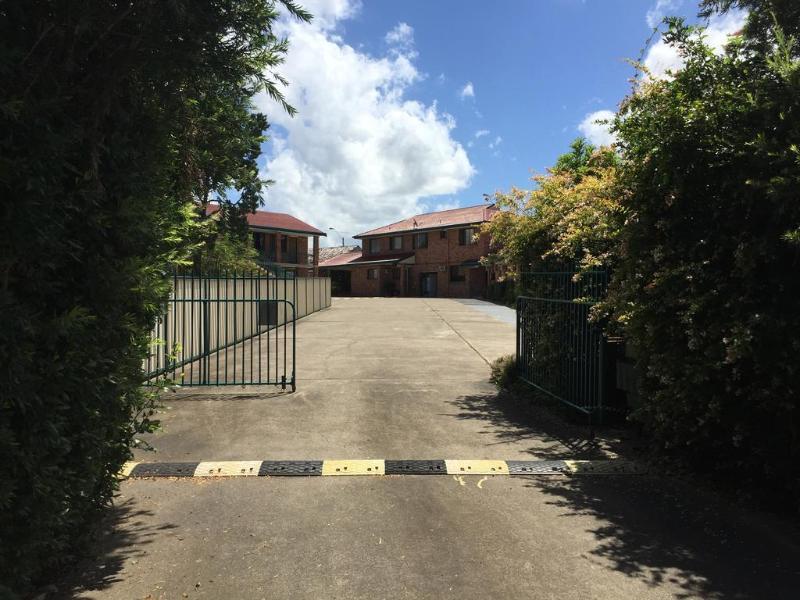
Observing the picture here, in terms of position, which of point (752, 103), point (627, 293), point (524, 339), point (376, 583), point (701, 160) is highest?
point (752, 103)

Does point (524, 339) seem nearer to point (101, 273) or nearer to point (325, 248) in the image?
point (101, 273)

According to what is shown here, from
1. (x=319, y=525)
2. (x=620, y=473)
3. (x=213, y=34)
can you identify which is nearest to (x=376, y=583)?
(x=319, y=525)

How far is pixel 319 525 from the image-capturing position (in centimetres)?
388

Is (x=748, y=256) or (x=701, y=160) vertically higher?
(x=701, y=160)

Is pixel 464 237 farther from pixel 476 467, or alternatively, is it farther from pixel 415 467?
pixel 415 467

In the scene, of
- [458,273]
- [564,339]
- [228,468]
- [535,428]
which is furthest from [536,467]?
[458,273]

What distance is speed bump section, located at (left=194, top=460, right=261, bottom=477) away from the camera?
4.88 metres

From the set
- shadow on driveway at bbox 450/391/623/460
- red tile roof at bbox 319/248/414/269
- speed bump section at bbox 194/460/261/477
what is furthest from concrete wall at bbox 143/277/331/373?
red tile roof at bbox 319/248/414/269

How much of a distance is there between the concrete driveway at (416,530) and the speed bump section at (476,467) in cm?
20

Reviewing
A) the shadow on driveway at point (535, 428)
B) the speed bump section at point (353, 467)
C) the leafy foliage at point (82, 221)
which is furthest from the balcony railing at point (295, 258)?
the leafy foliage at point (82, 221)

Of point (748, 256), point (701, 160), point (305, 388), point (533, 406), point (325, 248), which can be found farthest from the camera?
point (325, 248)

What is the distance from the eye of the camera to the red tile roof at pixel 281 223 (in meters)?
44.6

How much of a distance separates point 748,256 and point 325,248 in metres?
73.7

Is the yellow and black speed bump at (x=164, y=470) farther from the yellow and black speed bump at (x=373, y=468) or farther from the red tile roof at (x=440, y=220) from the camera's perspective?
the red tile roof at (x=440, y=220)
